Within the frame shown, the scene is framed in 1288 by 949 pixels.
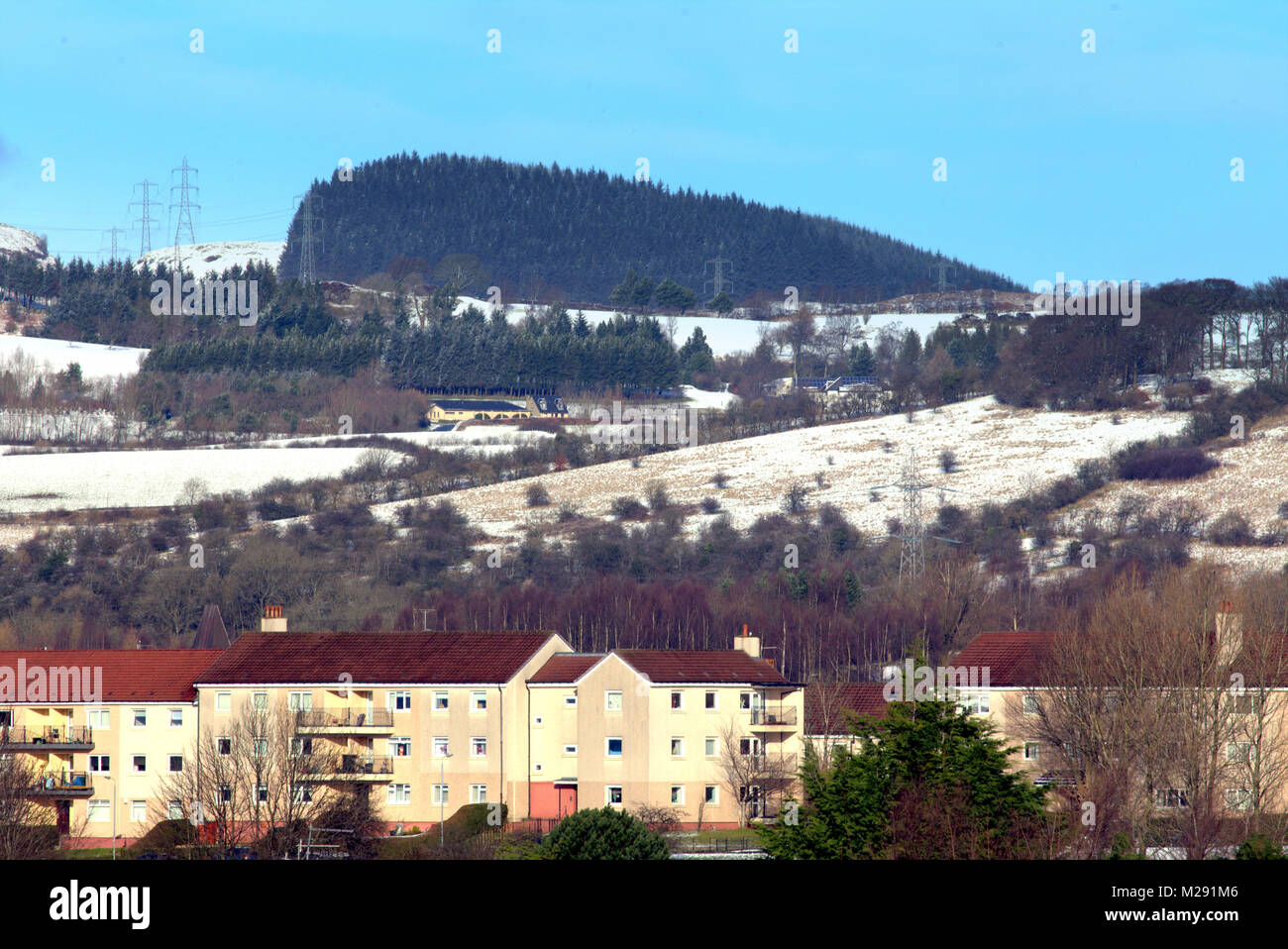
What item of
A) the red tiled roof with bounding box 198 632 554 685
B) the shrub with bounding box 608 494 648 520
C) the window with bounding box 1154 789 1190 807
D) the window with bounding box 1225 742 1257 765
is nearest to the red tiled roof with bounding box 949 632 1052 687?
the window with bounding box 1225 742 1257 765

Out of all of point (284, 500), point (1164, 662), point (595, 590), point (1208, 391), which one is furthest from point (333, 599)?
point (1208, 391)

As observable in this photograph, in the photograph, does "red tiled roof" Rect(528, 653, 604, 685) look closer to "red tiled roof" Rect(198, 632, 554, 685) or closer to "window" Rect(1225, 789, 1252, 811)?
"red tiled roof" Rect(198, 632, 554, 685)

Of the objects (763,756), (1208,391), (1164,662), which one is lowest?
(763,756)

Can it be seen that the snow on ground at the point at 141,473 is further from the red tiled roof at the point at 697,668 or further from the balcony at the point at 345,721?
the red tiled roof at the point at 697,668

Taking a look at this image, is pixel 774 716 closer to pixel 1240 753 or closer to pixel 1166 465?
pixel 1240 753
